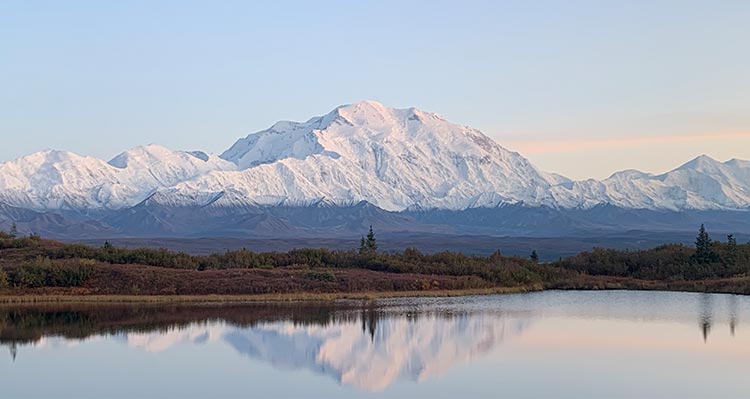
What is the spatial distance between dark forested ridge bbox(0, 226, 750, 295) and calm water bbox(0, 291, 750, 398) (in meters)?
8.75

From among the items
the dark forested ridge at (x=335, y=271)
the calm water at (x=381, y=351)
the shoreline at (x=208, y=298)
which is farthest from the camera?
the dark forested ridge at (x=335, y=271)

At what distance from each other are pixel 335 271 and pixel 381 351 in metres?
36.6

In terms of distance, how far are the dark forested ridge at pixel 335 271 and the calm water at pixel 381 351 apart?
345 inches

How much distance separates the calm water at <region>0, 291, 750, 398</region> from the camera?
1355 inches

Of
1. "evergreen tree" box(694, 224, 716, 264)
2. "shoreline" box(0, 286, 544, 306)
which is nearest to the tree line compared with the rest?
"evergreen tree" box(694, 224, 716, 264)

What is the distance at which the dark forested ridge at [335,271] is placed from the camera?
7119 cm

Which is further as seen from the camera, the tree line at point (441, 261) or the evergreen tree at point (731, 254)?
the evergreen tree at point (731, 254)

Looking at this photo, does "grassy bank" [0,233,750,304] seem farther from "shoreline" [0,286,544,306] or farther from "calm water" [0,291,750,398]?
"calm water" [0,291,750,398]

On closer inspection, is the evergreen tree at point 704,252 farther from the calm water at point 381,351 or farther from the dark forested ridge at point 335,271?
the calm water at point 381,351

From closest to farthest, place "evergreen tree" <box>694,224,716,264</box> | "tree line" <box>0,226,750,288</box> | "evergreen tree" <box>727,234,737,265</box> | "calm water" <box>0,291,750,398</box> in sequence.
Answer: "calm water" <box>0,291,750,398</box> < "tree line" <box>0,226,750,288</box> < "evergreen tree" <box>727,234,737,265</box> < "evergreen tree" <box>694,224,716,264</box>

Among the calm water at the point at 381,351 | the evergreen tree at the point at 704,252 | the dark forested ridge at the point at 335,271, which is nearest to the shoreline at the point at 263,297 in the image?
the dark forested ridge at the point at 335,271

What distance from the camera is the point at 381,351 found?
43.6 meters

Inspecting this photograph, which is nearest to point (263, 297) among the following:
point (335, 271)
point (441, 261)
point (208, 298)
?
point (208, 298)

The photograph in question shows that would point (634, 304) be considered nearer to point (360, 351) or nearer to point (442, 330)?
point (442, 330)
